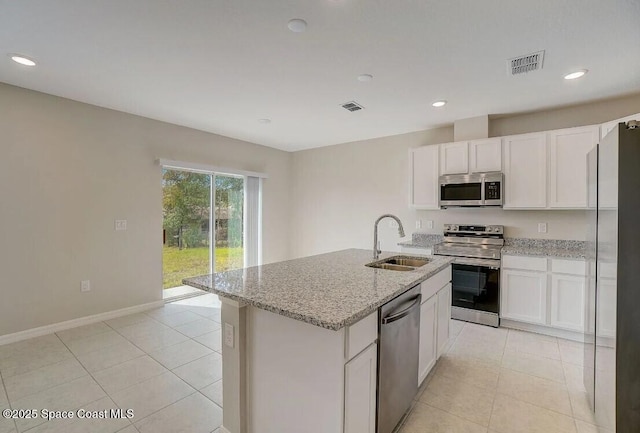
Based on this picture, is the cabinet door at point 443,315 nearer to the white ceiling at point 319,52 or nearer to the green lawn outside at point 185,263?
the white ceiling at point 319,52

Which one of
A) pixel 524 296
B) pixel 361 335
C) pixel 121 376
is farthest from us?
pixel 524 296

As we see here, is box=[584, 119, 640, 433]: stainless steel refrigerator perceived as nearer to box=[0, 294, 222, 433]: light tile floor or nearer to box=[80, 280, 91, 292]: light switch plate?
box=[0, 294, 222, 433]: light tile floor

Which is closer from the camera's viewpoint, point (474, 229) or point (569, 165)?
point (569, 165)

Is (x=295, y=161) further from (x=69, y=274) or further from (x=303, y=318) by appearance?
(x=303, y=318)

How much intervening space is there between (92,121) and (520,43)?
439cm

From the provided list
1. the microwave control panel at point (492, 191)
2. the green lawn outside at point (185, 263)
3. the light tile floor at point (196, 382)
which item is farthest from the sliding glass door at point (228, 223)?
the microwave control panel at point (492, 191)

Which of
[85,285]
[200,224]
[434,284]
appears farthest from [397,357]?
[200,224]

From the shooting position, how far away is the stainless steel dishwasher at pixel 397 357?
1536mm

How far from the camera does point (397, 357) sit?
169cm

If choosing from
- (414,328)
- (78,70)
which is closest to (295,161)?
(78,70)

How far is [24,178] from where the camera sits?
119 inches

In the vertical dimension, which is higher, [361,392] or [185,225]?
[185,225]

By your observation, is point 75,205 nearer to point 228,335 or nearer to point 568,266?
point 228,335

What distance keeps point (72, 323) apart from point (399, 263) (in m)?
3.69
